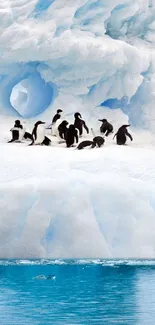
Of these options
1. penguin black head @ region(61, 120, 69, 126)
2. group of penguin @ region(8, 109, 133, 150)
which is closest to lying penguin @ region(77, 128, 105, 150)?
group of penguin @ region(8, 109, 133, 150)

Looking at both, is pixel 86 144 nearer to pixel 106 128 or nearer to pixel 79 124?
pixel 79 124

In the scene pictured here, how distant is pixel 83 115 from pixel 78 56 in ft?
4.07

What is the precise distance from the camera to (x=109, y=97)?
53.9ft

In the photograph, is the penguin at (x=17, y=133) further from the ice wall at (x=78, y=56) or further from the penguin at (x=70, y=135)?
the ice wall at (x=78, y=56)

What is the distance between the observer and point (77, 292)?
33.8 feet

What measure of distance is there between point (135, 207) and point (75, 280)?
94.0 inches

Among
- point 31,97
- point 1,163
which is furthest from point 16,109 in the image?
point 1,163

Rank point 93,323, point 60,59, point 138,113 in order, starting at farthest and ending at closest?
1. point 138,113
2. point 60,59
3. point 93,323

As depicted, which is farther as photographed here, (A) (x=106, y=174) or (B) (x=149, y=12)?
(B) (x=149, y=12)

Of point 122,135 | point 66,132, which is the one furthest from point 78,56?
point 122,135

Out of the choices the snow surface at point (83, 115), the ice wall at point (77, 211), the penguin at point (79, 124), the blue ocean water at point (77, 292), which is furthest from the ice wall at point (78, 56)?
the blue ocean water at point (77, 292)

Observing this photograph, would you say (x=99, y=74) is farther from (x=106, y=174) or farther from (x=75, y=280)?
(x=75, y=280)

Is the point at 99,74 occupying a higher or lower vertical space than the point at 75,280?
higher

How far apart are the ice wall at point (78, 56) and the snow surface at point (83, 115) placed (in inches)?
0.8
